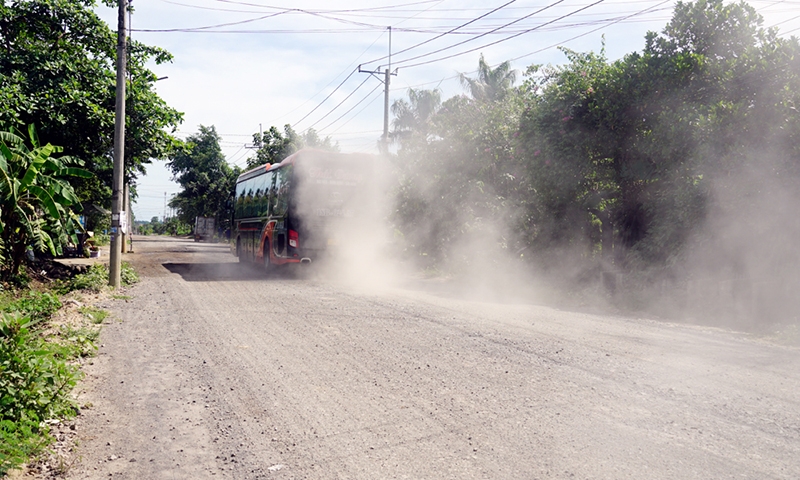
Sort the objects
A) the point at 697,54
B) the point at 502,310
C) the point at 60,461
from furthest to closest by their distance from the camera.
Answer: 1. the point at 697,54
2. the point at 502,310
3. the point at 60,461

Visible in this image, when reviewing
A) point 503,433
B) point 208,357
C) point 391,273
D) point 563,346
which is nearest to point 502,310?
point 563,346

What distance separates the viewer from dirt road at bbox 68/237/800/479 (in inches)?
171

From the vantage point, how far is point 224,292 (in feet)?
47.9

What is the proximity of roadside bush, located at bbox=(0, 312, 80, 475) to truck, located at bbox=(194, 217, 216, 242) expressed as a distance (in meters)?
63.8

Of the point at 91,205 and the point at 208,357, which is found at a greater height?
the point at 91,205

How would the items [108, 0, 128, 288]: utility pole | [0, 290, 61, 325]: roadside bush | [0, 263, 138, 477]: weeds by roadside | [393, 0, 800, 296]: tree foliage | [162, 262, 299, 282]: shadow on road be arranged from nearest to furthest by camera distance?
[0, 263, 138, 477]: weeds by roadside
[0, 290, 61, 325]: roadside bush
[393, 0, 800, 296]: tree foliage
[108, 0, 128, 288]: utility pole
[162, 262, 299, 282]: shadow on road

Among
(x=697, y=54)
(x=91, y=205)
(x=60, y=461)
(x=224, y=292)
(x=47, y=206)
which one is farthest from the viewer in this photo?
(x=91, y=205)

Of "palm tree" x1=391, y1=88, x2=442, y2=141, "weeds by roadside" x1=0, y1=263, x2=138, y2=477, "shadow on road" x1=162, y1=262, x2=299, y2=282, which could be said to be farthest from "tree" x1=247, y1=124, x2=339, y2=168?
"weeds by roadside" x1=0, y1=263, x2=138, y2=477

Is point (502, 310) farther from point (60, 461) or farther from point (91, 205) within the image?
point (91, 205)

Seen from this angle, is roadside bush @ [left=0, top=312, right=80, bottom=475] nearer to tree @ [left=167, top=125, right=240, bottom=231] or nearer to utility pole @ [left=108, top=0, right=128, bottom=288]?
utility pole @ [left=108, top=0, right=128, bottom=288]

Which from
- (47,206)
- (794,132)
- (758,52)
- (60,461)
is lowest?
(60,461)

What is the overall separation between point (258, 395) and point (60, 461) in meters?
1.90

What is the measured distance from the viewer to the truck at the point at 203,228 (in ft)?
223

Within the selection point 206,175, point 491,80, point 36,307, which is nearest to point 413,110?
point 491,80
